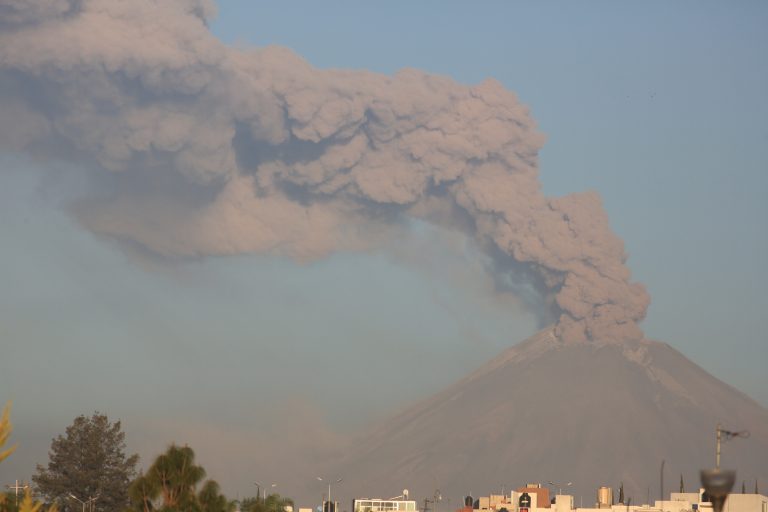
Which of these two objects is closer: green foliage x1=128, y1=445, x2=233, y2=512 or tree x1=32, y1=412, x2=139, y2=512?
green foliage x1=128, y1=445, x2=233, y2=512

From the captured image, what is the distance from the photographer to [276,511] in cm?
7412

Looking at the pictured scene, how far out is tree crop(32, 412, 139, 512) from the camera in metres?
83.9

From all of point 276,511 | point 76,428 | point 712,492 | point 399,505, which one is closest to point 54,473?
point 76,428

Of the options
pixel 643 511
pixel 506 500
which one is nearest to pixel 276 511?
pixel 643 511

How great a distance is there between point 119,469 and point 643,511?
1244 inches

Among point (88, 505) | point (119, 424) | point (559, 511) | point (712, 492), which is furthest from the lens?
point (559, 511)

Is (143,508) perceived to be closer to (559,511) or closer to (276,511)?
(276,511)

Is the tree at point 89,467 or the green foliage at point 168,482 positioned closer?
the green foliage at point 168,482

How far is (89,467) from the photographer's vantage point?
281ft

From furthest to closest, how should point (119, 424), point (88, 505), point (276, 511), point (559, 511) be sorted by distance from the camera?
1. point (559, 511)
2. point (119, 424)
3. point (88, 505)
4. point (276, 511)

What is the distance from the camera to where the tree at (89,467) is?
8386cm

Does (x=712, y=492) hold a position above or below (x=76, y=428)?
below

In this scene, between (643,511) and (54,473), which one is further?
(643,511)

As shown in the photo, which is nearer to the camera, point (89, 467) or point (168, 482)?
point (168, 482)
